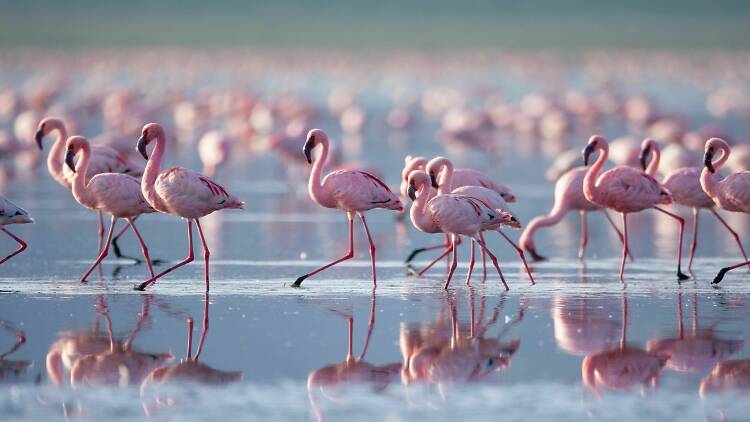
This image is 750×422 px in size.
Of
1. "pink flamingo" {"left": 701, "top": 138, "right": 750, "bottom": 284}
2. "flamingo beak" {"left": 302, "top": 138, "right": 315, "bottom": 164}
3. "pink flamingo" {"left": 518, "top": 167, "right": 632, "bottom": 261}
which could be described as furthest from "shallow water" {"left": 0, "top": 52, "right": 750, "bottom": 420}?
"flamingo beak" {"left": 302, "top": 138, "right": 315, "bottom": 164}

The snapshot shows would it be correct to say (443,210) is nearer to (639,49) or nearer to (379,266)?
(379,266)

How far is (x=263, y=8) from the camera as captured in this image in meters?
132

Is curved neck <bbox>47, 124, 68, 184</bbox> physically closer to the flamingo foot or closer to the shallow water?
the shallow water

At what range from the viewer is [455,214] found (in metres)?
9.61

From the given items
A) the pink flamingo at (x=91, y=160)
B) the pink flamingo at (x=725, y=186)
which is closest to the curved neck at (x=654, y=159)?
the pink flamingo at (x=725, y=186)

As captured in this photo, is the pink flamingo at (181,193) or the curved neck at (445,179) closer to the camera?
the pink flamingo at (181,193)

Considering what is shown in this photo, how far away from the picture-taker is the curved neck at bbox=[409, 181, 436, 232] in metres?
→ 9.81

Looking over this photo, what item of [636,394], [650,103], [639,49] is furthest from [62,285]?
[639,49]

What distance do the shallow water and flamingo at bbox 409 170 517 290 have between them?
0.43 m

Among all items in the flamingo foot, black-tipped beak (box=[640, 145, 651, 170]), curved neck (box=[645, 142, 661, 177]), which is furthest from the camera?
curved neck (box=[645, 142, 661, 177])

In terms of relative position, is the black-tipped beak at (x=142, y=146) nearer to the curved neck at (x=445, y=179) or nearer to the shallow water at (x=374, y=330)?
the shallow water at (x=374, y=330)

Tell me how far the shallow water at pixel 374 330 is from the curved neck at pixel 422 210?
449 millimetres

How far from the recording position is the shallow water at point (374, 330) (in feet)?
21.1

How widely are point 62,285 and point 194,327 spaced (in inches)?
77.0
